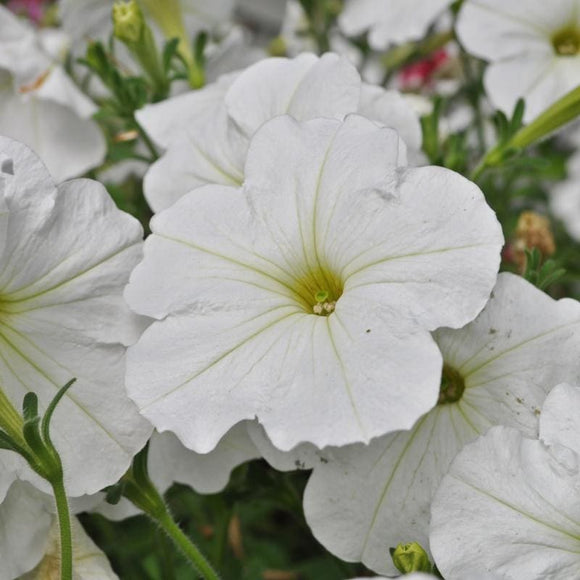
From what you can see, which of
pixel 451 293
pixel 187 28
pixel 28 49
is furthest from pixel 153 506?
pixel 187 28

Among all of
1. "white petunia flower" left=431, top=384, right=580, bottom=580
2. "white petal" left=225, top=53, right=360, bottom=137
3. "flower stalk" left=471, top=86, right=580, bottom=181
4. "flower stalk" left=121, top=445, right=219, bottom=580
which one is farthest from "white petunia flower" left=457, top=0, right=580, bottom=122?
"flower stalk" left=121, top=445, right=219, bottom=580

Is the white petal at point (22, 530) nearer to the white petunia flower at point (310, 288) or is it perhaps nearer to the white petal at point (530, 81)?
the white petunia flower at point (310, 288)

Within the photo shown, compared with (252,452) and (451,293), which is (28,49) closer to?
(252,452)

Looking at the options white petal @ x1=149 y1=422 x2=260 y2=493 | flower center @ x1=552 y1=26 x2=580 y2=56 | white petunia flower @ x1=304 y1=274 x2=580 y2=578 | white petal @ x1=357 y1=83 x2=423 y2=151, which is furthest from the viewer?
flower center @ x1=552 y1=26 x2=580 y2=56

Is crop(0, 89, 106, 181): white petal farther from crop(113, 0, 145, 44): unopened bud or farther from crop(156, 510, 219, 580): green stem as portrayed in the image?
crop(156, 510, 219, 580): green stem

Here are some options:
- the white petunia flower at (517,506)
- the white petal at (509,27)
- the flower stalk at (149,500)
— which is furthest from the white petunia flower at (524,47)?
the flower stalk at (149,500)

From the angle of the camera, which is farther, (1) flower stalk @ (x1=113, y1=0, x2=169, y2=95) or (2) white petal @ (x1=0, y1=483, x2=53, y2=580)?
(1) flower stalk @ (x1=113, y1=0, x2=169, y2=95)
